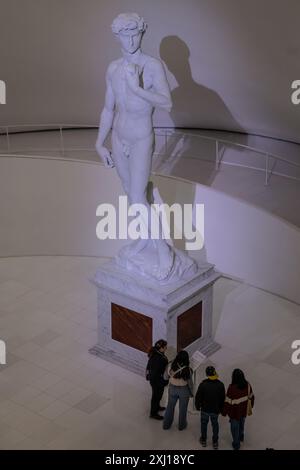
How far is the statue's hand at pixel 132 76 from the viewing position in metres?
8.85

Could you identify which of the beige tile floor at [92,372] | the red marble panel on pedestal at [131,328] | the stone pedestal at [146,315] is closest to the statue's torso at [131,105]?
the stone pedestal at [146,315]

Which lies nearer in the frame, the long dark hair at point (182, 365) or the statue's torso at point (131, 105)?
the long dark hair at point (182, 365)

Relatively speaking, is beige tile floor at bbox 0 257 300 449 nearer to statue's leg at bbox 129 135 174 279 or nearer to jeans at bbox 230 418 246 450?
jeans at bbox 230 418 246 450

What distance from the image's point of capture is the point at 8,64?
13.7 metres

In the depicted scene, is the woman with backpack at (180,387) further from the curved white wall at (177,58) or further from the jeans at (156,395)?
the curved white wall at (177,58)

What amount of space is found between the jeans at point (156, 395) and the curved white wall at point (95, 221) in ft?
10.7

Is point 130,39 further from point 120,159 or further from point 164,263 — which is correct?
point 164,263

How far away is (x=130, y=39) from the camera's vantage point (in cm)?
888

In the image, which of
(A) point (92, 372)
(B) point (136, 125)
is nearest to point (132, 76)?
(B) point (136, 125)

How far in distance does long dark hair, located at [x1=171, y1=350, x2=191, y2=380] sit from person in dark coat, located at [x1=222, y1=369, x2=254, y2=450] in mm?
491

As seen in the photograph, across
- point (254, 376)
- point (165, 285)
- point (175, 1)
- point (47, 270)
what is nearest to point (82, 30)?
point (175, 1)

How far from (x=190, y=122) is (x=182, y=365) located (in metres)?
7.36

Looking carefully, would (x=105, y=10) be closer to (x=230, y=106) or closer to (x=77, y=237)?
(x=230, y=106)

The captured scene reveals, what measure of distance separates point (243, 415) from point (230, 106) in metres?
7.12
